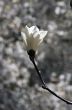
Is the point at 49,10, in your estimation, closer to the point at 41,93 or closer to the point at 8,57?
the point at 8,57

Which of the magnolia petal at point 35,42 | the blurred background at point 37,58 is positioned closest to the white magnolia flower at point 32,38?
the magnolia petal at point 35,42

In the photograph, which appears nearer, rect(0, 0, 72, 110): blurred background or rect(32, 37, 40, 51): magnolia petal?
rect(32, 37, 40, 51): magnolia petal

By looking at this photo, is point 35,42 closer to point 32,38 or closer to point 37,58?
point 32,38

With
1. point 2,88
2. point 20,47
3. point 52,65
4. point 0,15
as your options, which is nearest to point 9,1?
point 0,15

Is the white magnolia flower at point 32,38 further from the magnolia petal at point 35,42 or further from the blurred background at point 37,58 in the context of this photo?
the blurred background at point 37,58

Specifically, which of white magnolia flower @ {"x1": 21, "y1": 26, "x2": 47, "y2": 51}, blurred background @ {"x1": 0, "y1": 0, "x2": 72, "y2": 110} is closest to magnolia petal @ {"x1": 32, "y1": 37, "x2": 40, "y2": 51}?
white magnolia flower @ {"x1": 21, "y1": 26, "x2": 47, "y2": 51}

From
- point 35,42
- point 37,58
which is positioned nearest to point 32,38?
point 35,42

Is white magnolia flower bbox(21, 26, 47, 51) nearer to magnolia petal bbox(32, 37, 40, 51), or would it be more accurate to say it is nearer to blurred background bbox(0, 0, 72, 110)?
magnolia petal bbox(32, 37, 40, 51)

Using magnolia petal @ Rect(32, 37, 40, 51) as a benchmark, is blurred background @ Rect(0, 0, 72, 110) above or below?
below
